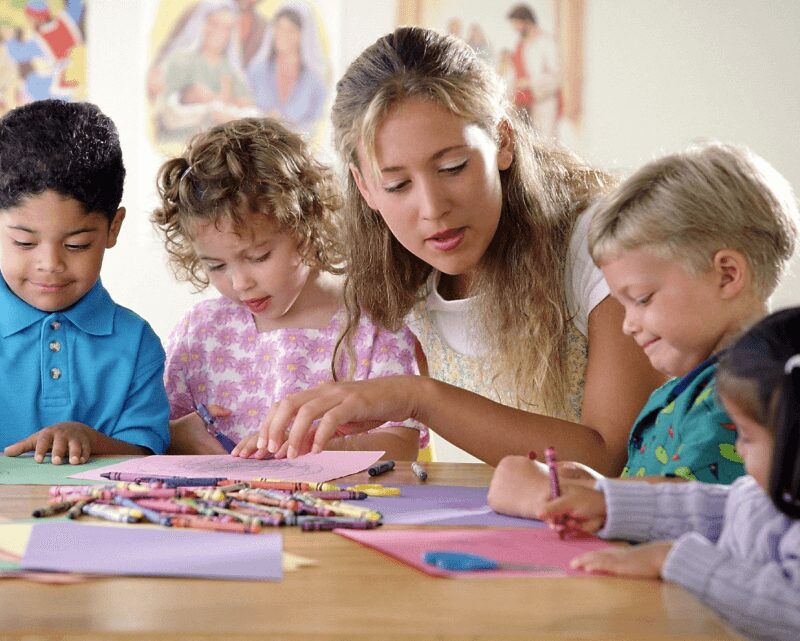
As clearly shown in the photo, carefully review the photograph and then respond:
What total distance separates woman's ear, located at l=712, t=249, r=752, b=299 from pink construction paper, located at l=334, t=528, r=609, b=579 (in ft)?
1.39

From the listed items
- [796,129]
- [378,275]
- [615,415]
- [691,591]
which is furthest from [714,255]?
[796,129]

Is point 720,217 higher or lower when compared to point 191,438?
higher

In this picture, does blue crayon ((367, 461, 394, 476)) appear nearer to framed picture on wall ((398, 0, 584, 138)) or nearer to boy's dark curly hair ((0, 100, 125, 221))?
boy's dark curly hair ((0, 100, 125, 221))

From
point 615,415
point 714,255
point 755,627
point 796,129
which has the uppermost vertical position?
point 796,129

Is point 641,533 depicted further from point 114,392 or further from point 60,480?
point 114,392

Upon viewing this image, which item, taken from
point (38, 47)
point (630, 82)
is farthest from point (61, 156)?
point (630, 82)

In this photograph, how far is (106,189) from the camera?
175cm

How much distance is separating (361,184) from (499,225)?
24cm

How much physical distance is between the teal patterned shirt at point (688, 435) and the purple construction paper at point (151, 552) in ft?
1.52

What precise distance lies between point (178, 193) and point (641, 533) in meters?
1.25

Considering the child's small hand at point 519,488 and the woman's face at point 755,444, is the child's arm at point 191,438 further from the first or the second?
the woman's face at point 755,444

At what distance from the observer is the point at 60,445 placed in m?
1.44

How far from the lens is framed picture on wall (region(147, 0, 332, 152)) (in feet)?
13.0

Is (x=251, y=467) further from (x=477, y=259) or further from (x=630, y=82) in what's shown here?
(x=630, y=82)
